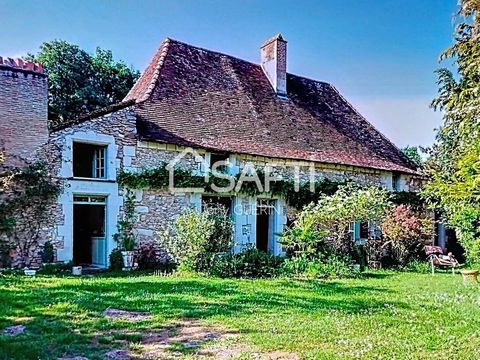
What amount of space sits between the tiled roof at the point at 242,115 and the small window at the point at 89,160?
1331mm

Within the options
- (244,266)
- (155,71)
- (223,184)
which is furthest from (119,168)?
(155,71)

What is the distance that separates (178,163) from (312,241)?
15.1ft

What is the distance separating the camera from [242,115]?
1648cm

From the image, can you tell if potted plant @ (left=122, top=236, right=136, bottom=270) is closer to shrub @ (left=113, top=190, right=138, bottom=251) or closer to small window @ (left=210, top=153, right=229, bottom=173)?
shrub @ (left=113, top=190, right=138, bottom=251)

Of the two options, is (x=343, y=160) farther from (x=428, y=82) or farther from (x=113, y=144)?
(x=113, y=144)

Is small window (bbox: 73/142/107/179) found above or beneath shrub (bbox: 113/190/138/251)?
above

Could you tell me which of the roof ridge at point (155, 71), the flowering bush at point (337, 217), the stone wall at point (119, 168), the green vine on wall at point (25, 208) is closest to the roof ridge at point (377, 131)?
the flowering bush at point (337, 217)

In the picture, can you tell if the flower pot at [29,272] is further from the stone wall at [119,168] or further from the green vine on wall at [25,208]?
the stone wall at [119,168]

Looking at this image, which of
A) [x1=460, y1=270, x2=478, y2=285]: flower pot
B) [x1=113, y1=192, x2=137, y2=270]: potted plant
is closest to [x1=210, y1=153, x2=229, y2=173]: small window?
[x1=113, y1=192, x2=137, y2=270]: potted plant

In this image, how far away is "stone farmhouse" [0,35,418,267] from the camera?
1198 cm

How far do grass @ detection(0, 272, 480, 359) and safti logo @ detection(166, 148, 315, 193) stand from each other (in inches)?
162

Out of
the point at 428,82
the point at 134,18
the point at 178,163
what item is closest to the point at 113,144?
the point at 178,163

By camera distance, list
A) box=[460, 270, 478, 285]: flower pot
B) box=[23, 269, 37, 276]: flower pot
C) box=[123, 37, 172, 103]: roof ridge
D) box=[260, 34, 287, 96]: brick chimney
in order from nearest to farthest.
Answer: box=[460, 270, 478, 285]: flower pot < box=[23, 269, 37, 276]: flower pot < box=[123, 37, 172, 103]: roof ridge < box=[260, 34, 287, 96]: brick chimney

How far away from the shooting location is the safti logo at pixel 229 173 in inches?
544
